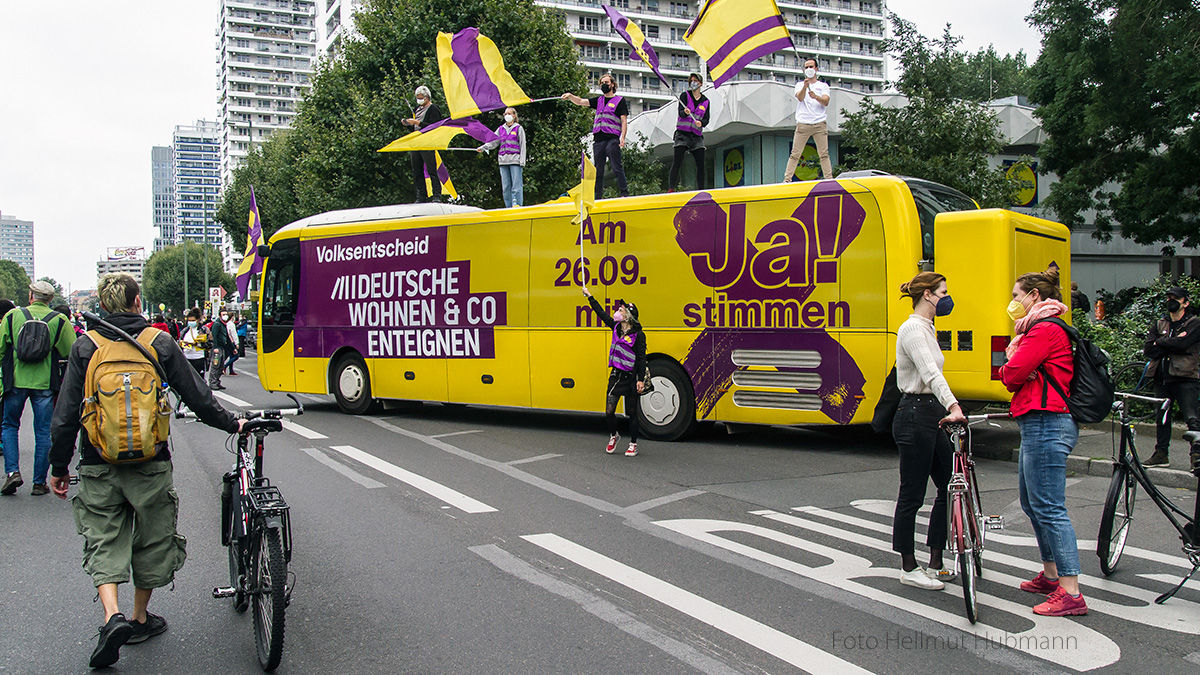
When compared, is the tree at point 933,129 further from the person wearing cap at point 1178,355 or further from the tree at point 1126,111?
the person wearing cap at point 1178,355

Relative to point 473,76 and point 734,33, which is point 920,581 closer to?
point 734,33

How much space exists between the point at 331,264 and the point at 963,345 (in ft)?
31.0

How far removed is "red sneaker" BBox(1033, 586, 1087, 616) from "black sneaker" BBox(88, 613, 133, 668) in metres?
4.29

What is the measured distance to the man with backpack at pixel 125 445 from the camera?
13.5ft

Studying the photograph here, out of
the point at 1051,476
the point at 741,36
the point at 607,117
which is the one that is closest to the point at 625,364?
the point at 741,36

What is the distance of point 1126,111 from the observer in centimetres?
2236

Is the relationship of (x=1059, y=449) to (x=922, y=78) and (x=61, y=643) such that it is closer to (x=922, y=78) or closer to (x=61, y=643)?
(x=61, y=643)

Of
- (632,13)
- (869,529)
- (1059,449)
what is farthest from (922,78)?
(632,13)

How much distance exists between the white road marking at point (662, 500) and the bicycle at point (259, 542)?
10.1ft

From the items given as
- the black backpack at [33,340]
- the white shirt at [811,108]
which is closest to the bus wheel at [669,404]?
the white shirt at [811,108]

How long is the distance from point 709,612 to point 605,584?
27.7 inches

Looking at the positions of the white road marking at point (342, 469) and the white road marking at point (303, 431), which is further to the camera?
the white road marking at point (303, 431)

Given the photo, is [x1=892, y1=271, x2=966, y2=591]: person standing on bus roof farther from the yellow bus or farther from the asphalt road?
the yellow bus

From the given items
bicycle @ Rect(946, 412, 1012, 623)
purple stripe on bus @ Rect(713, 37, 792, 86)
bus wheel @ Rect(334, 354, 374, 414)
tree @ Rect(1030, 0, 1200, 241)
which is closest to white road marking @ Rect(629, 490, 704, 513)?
bicycle @ Rect(946, 412, 1012, 623)
